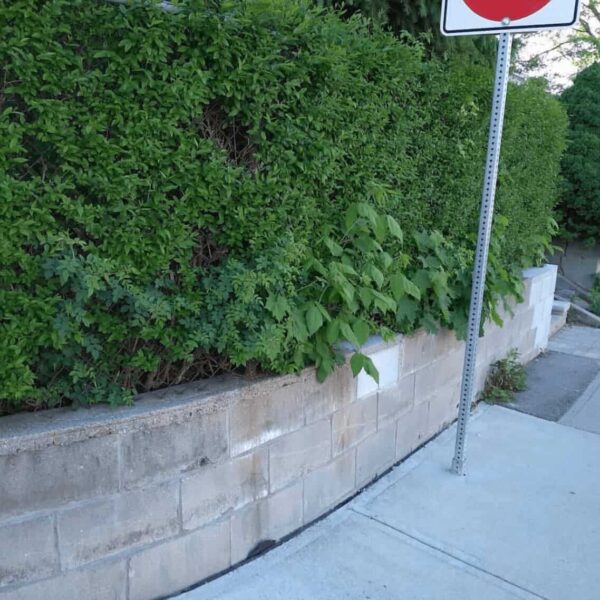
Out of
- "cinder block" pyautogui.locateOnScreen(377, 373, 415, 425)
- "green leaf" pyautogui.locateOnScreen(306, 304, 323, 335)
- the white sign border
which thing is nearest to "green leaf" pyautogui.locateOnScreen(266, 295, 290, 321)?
"green leaf" pyautogui.locateOnScreen(306, 304, 323, 335)

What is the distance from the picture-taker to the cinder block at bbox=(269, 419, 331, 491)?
267cm

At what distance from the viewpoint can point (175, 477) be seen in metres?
2.29

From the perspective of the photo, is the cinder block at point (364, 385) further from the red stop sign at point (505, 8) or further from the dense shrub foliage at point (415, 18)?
the dense shrub foliage at point (415, 18)

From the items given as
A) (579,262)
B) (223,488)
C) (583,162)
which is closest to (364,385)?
(223,488)

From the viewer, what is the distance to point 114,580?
217cm

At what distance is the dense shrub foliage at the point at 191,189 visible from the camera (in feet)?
6.30

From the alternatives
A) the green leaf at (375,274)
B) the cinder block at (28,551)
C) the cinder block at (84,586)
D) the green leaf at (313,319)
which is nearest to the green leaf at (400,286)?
the green leaf at (375,274)

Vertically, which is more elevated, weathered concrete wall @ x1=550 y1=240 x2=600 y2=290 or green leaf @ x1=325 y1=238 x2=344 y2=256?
green leaf @ x1=325 y1=238 x2=344 y2=256

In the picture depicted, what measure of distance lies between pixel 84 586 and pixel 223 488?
622mm

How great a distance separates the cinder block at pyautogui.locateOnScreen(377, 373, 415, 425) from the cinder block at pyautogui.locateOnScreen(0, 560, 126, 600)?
1.62 m

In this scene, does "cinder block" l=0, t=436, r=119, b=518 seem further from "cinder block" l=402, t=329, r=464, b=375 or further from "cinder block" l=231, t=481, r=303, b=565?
"cinder block" l=402, t=329, r=464, b=375

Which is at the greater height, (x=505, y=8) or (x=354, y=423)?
(x=505, y=8)

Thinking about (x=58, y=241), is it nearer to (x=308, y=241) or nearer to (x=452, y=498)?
(x=308, y=241)

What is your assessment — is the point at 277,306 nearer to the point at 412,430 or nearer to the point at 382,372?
the point at 382,372
